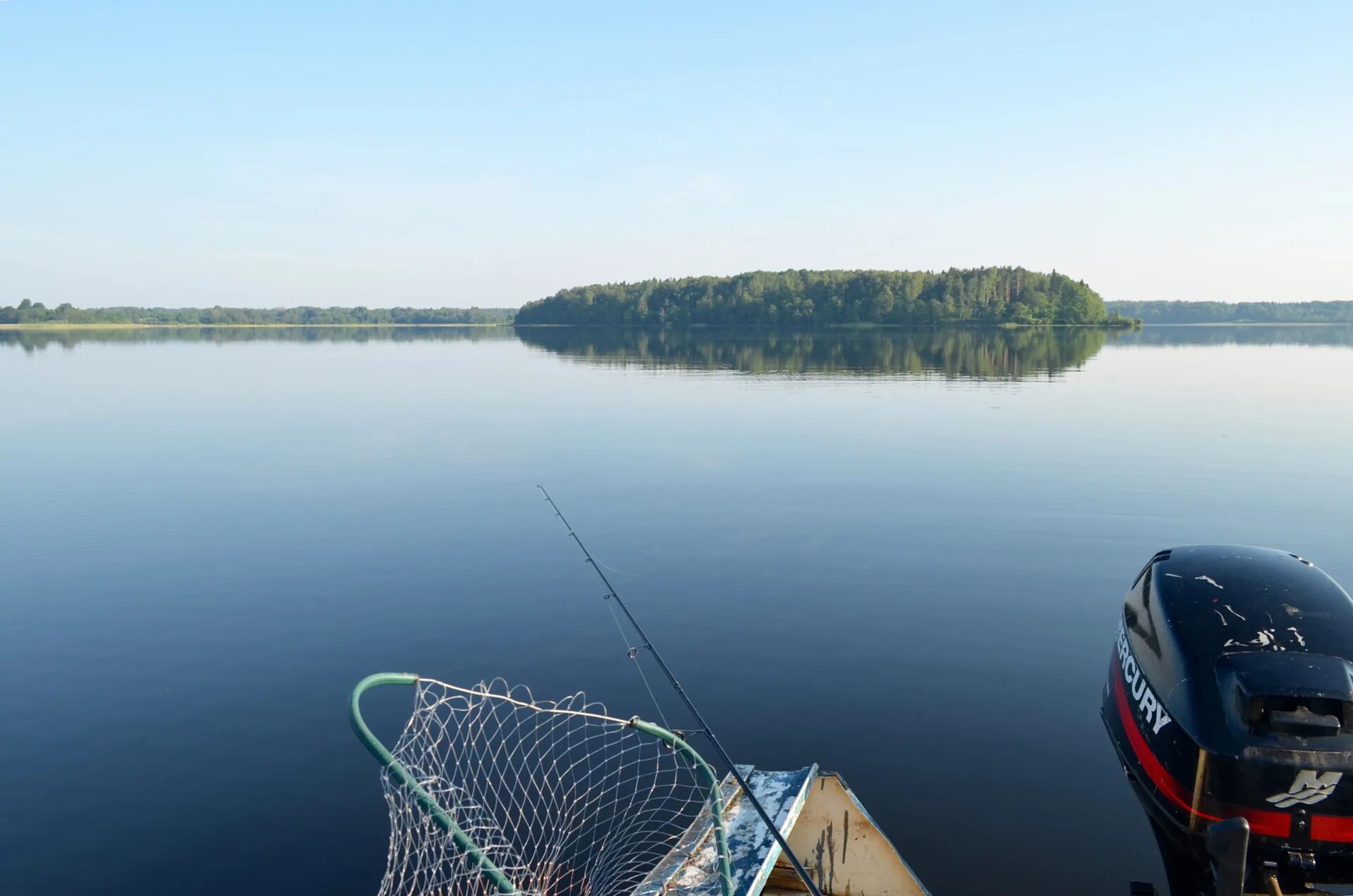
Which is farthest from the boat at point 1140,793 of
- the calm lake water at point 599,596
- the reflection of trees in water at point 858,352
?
the reflection of trees in water at point 858,352

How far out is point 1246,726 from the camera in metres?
5.57

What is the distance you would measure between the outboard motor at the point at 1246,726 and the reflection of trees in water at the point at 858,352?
40.2 metres

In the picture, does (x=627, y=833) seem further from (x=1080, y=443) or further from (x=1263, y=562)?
(x=1080, y=443)

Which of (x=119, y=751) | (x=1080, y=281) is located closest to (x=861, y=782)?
(x=119, y=751)

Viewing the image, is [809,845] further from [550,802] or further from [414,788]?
[414,788]

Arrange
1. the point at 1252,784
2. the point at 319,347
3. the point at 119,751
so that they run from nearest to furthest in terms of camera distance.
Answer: the point at 1252,784 → the point at 119,751 → the point at 319,347

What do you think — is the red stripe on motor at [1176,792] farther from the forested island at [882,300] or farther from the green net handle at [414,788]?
the forested island at [882,300]

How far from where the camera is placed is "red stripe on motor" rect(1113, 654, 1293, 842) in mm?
5430

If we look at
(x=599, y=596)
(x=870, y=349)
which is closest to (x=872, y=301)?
(x=870, y=349)

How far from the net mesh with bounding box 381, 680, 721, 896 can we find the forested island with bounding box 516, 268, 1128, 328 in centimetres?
13970

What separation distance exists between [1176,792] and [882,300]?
14196cm

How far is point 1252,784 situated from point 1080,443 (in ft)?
65.8

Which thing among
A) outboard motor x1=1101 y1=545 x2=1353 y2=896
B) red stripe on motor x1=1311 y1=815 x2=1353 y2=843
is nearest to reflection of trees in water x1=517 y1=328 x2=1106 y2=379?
outboard motor x1=1101 y1=545 x2=1353 y2=896

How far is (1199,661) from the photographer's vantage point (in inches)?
238
